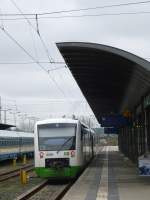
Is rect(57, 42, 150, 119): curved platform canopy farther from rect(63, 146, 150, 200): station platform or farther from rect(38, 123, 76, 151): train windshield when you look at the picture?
rect(63, 146, 150, 200): station platform

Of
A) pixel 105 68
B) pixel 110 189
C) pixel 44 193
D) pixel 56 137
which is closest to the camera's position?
pixel 110 189

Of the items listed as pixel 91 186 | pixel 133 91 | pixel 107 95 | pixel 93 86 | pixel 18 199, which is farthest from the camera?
pixel 107 95

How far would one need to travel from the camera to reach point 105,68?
84.4ft

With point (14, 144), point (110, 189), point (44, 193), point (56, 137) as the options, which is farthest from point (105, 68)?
point (14, 144)

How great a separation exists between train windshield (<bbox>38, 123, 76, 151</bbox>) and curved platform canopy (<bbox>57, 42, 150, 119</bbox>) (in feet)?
8.40

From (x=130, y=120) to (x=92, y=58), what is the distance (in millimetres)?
16957

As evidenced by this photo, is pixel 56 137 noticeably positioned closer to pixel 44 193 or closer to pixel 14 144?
pixel 44 193

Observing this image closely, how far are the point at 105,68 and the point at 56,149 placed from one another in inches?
151

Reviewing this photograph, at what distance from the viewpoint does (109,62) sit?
23562 millimetres

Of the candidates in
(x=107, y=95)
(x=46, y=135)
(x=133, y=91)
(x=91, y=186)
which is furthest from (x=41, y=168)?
(x=107, y=95)

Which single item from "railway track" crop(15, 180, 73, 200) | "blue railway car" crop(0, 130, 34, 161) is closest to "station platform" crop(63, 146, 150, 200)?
"railway track" crop(15, 180, 73, 200)

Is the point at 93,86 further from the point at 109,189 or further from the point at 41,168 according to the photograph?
the point at 109,189

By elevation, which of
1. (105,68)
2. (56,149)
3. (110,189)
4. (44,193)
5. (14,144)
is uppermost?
(105,68)

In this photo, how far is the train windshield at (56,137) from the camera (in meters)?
26.1
